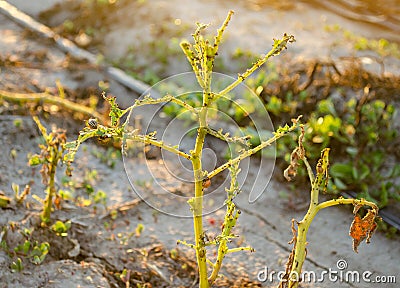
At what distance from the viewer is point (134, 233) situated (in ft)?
11.2

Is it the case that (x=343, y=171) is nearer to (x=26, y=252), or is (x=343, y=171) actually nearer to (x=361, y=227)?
(x=361, y=227)

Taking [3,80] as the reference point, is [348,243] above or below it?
below

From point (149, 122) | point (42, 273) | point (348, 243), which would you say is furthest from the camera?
point (149, 122)

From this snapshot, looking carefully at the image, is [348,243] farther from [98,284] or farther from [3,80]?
[3,80]

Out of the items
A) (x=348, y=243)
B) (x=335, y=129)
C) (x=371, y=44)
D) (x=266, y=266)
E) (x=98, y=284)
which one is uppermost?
(x=371, y=44)

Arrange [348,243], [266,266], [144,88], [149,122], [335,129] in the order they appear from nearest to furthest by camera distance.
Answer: [266,266] < [348,243] < [335,129] < [149,122] < [144,88]

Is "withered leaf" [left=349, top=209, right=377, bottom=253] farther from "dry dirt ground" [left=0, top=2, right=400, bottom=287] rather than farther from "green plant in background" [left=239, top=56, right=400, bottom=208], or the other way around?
"green plant in background" [left=239, top=56, right=400, bottom=208]

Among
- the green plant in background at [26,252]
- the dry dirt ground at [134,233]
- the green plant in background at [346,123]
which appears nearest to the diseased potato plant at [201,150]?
the dry dirt ground at [134,233]

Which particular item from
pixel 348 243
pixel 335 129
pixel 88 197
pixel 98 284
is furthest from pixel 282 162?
pixel 98 284

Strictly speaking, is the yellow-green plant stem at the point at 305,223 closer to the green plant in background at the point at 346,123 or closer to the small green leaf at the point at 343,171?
the green plant in background at the point at 346,123

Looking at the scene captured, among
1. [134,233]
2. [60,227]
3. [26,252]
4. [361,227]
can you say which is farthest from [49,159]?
[361,227]

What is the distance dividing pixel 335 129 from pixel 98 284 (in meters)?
2.07

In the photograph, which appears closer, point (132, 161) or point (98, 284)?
point (98, 284)

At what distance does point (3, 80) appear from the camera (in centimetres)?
499
